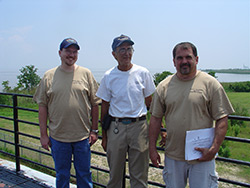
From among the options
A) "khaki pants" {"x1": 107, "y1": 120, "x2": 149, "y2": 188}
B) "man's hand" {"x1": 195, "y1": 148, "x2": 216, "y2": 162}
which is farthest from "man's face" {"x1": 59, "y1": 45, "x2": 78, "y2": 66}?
"man's hand" {"x1": 195, "y1": 148, "x2": 216, "y2": 162}

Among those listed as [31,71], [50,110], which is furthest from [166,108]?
[31,71]

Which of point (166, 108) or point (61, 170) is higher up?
point (166, 108)

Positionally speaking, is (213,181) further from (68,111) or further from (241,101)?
(241,101)

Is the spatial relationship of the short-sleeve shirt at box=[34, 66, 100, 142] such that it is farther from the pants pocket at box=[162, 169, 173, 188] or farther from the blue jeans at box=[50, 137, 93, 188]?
the pants pocket at box=[162, 169, 173, 188]

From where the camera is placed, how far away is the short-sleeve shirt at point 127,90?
204 cm

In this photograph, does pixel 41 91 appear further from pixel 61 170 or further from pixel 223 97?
pixel 223 97

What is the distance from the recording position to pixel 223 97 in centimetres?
169

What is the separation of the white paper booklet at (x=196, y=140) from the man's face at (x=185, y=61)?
0.43 meters

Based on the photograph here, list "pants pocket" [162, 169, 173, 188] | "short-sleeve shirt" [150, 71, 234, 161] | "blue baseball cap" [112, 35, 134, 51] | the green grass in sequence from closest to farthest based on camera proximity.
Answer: "short-sleeve shirt" [150, 71, 234, 161] → "pants pocket" [162, 169, 173, 188] → "blue baseball cap" [112, 35, 134, 51] → the green grass

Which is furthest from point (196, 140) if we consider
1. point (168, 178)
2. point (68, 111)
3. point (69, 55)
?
point (69, 55)

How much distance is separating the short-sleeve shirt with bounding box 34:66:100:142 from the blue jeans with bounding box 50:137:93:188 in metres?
0.07

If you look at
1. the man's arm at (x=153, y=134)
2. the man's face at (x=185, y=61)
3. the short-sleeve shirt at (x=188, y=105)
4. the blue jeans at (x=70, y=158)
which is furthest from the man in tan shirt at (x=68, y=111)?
the man's face at (x=185, y=61)

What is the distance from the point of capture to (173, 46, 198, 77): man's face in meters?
1.75

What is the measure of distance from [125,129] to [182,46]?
32.8 inches
